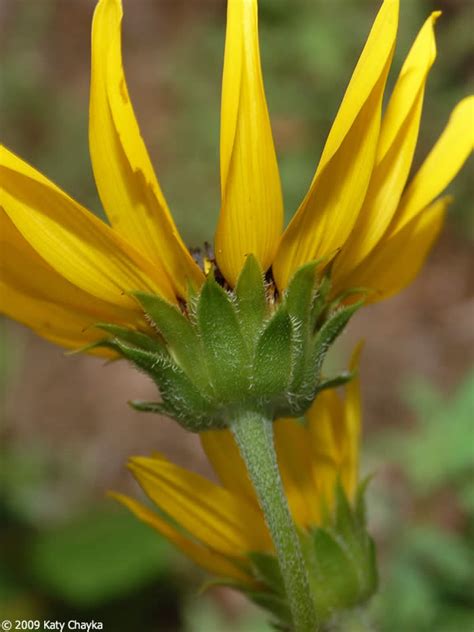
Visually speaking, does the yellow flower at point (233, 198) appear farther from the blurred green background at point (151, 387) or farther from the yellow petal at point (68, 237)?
the blurred green background at point (151, 387)

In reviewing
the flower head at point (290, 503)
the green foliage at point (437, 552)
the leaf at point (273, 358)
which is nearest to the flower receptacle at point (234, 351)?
the leaf at point (273, 358)

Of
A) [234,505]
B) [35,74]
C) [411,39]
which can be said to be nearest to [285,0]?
[411,39]

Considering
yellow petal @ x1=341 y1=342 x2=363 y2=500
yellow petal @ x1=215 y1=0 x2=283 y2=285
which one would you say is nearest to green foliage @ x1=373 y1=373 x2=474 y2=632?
yellow petal @ x1=341 y1=342 x2=363 y2=500

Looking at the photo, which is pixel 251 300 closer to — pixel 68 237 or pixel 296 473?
pixel 68 237

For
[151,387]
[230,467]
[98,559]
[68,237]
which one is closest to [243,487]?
[230,467]

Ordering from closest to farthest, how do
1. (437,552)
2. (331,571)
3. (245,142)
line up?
(245,142) < (331,571) < (437,552)

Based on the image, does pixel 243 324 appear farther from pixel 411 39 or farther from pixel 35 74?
pixel 35 74
